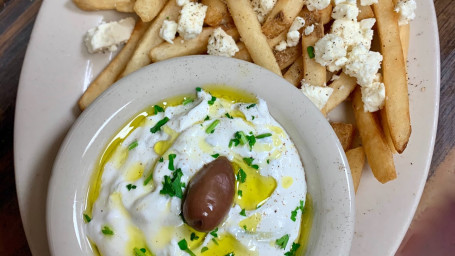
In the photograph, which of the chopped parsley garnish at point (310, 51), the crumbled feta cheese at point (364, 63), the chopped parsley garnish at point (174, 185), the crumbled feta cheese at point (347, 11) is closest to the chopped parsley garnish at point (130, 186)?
the chopped parsley garnish at point (174, 185)

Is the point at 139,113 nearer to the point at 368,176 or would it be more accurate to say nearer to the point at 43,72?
the point at 43,72

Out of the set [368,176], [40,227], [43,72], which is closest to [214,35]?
[43,72]

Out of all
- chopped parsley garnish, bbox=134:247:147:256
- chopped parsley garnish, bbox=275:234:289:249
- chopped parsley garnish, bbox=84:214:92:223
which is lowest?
chopped parsley garnish, bbox=134:247:147:256

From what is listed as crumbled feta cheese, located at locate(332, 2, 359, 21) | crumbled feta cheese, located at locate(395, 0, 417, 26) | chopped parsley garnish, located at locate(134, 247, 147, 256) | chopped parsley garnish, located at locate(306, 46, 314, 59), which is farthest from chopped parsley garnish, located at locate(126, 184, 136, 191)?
crumbled feta cheese, located at locate(395, 0, 417, 26)

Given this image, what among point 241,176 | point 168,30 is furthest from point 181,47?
point 241,176

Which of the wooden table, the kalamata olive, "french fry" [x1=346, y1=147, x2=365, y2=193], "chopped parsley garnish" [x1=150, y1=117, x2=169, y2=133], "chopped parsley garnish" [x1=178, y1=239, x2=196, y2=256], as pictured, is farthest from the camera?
the wooden table

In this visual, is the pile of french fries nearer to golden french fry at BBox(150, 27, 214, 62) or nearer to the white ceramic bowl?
golden french fry at BBox(150, 27, 214, 62)
